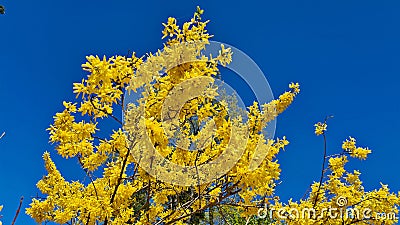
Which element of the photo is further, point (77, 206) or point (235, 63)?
point (235, 63)

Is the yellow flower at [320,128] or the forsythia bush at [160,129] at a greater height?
the yellow flower at [320,128]

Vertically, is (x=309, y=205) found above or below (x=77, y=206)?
above

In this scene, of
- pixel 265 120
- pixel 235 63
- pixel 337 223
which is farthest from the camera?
pixel 337 223

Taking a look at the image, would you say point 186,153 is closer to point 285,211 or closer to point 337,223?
point 285,211

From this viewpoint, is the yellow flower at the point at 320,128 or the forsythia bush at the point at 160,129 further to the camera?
the yellow flower at the point at 320,128

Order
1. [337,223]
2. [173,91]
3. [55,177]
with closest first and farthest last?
[173,91] → [55,177] → [337,223]

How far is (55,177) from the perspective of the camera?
15.0ft

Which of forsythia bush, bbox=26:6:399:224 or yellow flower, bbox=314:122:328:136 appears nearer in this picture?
forsythia bush, bbox=26:6:399:224

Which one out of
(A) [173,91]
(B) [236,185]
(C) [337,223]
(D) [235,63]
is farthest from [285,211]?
(A) [173,91]

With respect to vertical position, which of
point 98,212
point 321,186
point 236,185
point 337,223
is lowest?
point 98,212

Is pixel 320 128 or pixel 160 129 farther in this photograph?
pixel 320 128

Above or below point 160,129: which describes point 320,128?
above

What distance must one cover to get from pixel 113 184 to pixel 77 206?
0.48 meters

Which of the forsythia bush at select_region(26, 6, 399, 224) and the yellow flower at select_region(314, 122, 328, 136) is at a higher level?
the yellow flower at select_region(314, 122, 328, 136)
